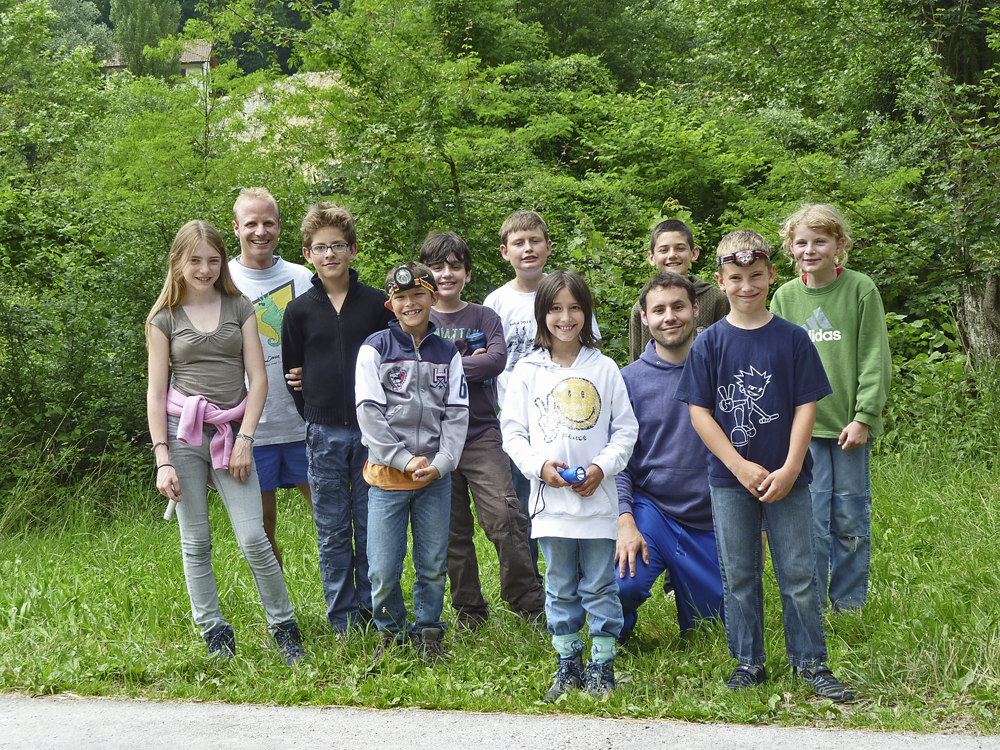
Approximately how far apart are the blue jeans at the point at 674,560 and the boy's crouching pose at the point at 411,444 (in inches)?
34.3

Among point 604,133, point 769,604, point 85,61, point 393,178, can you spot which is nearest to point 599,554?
point 769,604

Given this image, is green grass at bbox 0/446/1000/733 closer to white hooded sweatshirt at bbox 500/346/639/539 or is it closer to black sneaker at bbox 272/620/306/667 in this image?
black sneaker at bbox 272/620/306/667

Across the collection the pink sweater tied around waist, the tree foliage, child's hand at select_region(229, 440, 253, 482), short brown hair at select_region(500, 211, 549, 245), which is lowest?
child's hand at select_region(229, 440, 253, 482)

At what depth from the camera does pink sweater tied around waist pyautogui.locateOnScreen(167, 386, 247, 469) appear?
3889mm

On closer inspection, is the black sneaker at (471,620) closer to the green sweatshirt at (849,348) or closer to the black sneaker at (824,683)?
the black sneaker at (824,683)

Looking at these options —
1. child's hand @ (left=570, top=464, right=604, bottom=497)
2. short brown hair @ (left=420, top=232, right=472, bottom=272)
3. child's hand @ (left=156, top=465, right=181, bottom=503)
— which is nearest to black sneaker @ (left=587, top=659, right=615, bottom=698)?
child's hand @ (left=570, top=464, right=604, bottom=497)

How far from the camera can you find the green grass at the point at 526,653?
329 cm

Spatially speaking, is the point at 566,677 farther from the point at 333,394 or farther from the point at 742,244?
the point at 742,244

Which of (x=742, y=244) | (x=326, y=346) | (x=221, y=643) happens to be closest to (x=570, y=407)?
(x=742, y=244)

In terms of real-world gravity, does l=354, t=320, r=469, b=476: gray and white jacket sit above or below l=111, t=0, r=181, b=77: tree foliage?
below

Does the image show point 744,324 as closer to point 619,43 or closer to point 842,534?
point 842,534

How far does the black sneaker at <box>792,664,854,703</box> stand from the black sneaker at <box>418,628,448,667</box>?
155 cm

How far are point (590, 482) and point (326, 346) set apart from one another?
5.06 ft

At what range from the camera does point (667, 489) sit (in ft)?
12.7
